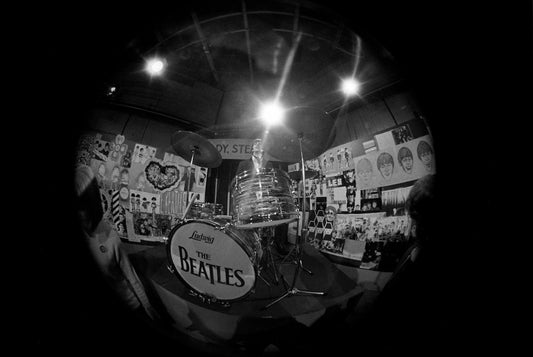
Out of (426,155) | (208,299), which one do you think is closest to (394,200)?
(426,155)

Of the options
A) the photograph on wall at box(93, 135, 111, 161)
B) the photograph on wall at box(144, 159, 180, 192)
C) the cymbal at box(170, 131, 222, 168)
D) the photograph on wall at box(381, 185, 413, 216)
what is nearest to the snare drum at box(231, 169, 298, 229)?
the cymbal at box(170, 131, 222, 168)

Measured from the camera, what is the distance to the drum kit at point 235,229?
0.70 meters

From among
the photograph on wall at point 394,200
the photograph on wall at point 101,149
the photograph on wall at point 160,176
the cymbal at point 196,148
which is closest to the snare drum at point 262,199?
the cymbal at point 196,148

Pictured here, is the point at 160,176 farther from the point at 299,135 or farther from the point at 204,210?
the point at 299,135

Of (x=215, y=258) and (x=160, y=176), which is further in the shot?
(x=215, y=258)

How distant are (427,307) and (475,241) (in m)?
0.28

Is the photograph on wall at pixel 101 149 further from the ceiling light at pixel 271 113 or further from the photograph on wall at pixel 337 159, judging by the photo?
the photograph on wall at pixel 337 159

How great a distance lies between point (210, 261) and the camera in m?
0.76

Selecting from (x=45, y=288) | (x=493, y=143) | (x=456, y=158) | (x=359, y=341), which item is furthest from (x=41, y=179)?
(x=493, y=143)

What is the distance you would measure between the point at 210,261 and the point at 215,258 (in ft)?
0.08

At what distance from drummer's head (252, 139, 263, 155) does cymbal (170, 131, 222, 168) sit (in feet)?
0.40

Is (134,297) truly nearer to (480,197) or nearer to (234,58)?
(234,58)

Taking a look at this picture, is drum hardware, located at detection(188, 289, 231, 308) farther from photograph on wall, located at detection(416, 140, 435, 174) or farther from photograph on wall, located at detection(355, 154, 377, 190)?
photograph on wall, located at detection(416, 140, 435, 174)

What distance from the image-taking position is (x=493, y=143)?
64 centimetres
